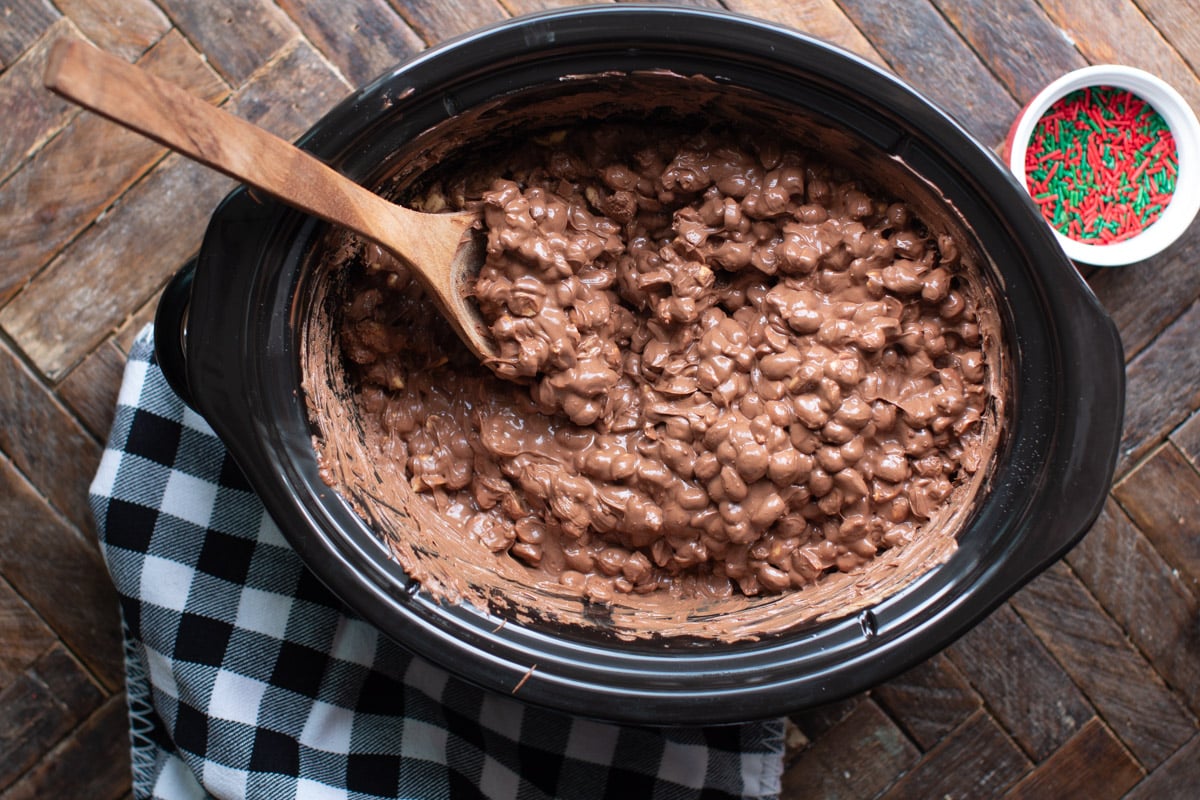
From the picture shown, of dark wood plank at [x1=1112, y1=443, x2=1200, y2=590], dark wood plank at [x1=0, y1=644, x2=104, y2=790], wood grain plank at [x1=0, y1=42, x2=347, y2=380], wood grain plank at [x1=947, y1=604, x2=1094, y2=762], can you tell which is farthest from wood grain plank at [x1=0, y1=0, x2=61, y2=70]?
dark wood plank at [x1=1112, y1=443, x2=1200, y2=590]

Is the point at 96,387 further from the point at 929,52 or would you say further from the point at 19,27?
the point at 929,52

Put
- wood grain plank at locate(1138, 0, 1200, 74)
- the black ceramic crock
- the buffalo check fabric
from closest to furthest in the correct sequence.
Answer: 1. the black ceramic crock
2. the buffalo check fabric
3. wood grain plank at locate(1138, 0, 1200, 74)

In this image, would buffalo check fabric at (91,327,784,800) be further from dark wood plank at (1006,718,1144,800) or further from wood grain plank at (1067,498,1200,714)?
wood grain plank at (1067,498,1200,714)

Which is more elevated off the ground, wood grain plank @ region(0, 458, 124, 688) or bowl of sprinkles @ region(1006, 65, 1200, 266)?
wood grain plank @ region(0, 458, 124, 688)

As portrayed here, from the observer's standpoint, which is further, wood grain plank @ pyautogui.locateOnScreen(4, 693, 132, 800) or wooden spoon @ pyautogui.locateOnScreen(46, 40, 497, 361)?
wood grain plank @ pyautogui.locateOnScreen(4, 693, 132, 800)

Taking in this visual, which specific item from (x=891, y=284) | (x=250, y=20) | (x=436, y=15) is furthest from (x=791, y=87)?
(x=250, y=20)

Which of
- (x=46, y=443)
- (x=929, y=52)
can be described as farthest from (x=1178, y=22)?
(x=46, y=443)
